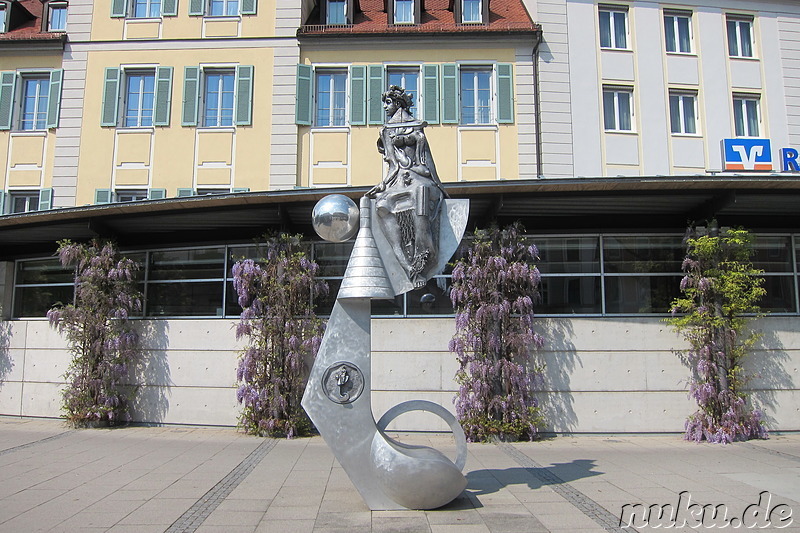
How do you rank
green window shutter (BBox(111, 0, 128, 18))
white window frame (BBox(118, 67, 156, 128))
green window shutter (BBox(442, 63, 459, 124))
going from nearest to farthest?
green window shutter (BBox(442, 63, 459, 124)) < white window frame (BBox(118, 67, 156, 128)) < green window shutter (BBox(111, 0, 128, 18))

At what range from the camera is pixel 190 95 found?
678 inches

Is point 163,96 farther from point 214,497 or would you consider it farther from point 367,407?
point 367,407

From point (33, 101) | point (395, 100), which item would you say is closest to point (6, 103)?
point (33, 101)

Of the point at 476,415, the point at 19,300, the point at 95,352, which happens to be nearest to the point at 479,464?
the point at 476,415

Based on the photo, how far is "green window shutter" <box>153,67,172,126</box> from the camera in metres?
→ 17.2

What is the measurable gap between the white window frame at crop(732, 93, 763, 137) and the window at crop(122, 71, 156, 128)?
17.9m

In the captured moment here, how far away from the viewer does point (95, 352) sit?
11406 mm

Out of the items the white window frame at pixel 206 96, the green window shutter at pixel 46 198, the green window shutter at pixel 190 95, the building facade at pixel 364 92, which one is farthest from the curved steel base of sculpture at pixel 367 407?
the green window shutter at pixel 46 198

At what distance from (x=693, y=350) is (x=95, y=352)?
11225 mm

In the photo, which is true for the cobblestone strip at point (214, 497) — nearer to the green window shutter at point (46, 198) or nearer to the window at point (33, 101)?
the green window shutter at point (46, 198)

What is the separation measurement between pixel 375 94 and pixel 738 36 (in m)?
11.8

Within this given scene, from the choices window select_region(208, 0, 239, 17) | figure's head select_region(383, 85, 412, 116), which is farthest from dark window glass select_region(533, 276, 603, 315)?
window select_region(208, 0, 239, 17)

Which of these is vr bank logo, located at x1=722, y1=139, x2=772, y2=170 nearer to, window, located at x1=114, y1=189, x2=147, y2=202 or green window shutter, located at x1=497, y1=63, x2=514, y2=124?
green window shutter, located at x1=497, y1=63, x2=514, y2=124

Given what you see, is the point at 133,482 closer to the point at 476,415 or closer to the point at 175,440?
the point at 175,440
